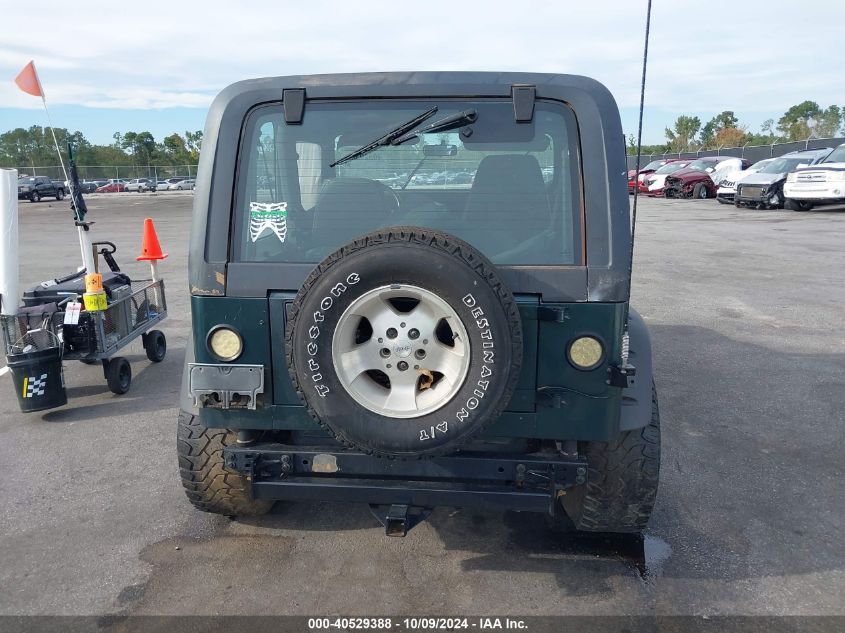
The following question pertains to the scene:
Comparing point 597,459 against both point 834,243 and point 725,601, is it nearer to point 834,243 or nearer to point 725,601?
point 725,601

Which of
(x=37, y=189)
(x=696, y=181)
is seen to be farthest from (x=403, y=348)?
(x=37, y=189)

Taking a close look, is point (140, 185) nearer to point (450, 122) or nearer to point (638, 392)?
point (450, 122)

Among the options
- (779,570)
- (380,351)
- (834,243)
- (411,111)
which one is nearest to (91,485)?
(380,351)

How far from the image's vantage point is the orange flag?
5.10 meters

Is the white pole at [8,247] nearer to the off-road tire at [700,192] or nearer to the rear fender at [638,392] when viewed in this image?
the rear fender at [638,392]

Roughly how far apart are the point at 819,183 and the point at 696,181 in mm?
8784

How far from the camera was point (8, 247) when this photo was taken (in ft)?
17.1

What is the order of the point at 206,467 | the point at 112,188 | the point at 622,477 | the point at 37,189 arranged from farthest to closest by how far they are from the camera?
the point at 112,188
the point at 37,189
the point at 206,467
the point at 622,477

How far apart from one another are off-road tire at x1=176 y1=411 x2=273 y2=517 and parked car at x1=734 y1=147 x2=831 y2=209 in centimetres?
2282

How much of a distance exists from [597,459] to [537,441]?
0.97 feet

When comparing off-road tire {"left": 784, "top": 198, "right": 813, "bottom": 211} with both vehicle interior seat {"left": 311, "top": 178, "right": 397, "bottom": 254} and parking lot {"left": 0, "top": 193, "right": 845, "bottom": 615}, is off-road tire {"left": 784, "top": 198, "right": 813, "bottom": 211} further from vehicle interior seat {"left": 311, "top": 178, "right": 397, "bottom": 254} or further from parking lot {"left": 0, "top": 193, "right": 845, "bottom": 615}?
vehicle interior seat {"left": 311, "top": 178, "right": 397, "bottom": 254}

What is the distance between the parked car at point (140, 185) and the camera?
60.3 m

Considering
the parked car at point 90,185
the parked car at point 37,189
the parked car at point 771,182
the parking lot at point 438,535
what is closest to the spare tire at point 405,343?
the parking lot at point 438,535

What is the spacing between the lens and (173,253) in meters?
14.6
